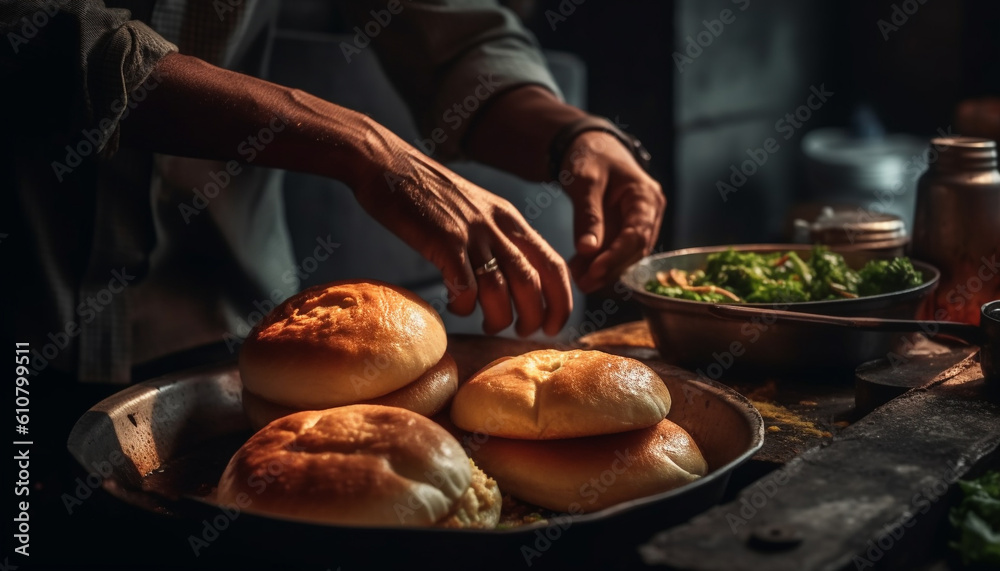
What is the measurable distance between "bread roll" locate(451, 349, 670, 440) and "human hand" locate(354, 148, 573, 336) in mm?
258

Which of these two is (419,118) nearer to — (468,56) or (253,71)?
(468,56)

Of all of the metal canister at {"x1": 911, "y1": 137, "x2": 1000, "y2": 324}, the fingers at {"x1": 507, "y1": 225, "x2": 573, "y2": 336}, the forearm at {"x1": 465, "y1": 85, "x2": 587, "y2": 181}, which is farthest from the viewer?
the forearm at {"x1": 465, "y1": 85, "x2": 587, "y2": 181}

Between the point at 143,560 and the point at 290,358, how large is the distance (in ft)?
1.14

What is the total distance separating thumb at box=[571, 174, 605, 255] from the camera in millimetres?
1907

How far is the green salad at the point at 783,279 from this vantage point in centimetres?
181

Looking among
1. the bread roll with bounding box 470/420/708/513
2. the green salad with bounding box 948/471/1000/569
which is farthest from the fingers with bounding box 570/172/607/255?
the green salad with bounding box 948/471/1000/569

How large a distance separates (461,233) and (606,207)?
72cm

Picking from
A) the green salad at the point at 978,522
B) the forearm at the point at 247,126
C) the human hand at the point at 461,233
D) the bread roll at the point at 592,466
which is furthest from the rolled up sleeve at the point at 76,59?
the green salad at the point at 978,522

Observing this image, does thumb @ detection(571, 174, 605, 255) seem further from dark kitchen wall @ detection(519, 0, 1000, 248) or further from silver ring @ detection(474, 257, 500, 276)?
dark kitchen wall @ detection(519, 0, 1000, 248)

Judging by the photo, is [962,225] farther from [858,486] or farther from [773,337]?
[858,486]

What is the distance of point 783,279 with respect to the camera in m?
1.95

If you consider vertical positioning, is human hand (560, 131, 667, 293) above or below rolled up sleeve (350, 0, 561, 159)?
below

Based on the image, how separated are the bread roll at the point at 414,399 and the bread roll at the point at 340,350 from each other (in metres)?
0.02

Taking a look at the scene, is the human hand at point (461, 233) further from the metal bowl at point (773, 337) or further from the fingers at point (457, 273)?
the metal bowl at point (773, 337)
